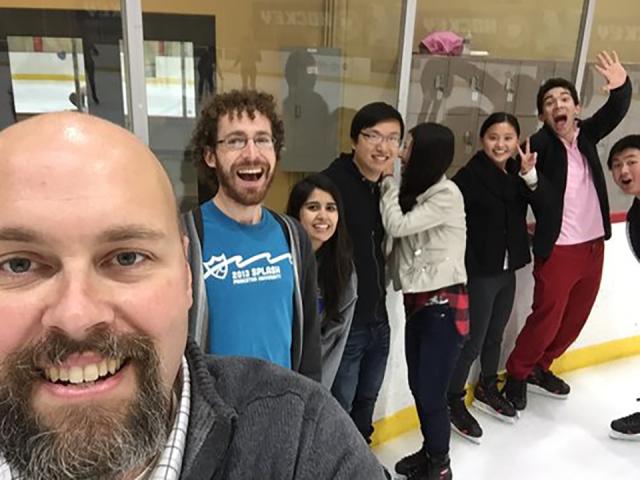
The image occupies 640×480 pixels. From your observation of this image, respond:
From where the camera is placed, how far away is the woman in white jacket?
1.89m

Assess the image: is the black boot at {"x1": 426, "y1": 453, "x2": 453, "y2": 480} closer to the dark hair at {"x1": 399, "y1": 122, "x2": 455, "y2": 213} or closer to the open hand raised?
the dark hair at {"x1": 399, "y1": 122, "x2": 455, "y2": 213}

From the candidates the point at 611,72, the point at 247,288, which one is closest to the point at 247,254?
the point at 247,288

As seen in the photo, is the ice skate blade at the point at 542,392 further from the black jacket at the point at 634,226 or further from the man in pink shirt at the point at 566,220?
the black jacket at the point at 634,226

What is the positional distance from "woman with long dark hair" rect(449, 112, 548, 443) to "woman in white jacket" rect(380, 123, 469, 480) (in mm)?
304

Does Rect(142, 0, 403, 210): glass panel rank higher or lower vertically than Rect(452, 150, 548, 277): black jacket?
higher

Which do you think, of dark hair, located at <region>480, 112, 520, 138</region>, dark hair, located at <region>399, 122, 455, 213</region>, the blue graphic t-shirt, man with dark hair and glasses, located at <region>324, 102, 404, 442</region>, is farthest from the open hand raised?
the blue graphic t-shirt

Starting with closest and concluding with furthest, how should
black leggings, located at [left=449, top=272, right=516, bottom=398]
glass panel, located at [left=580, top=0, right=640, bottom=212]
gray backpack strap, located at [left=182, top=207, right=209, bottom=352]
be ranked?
gray backpack strap, located at [left=182, top=207, right=209, bottom=352], black leggings, located at [left=449, top=272, right=516, bottom=398], glass panel, located at [left=580, top=0, right=640, bottom=212]

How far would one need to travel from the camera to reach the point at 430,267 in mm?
1982

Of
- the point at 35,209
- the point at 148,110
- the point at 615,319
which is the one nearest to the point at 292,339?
the point at 35,209

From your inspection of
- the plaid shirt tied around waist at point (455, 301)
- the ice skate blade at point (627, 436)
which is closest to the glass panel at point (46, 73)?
the plaid shirt tied around waist at point (455, 301)

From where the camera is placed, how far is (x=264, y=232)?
4.42 ft

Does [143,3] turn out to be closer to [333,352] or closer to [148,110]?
[148,110]

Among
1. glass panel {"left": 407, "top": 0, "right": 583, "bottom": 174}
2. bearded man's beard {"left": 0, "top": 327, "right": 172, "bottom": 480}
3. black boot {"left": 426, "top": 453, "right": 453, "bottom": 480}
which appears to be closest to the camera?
bearded man's beard {"left": 0, "top": 327, "right": 172, "bottom": 480}

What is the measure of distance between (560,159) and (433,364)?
1107mm
